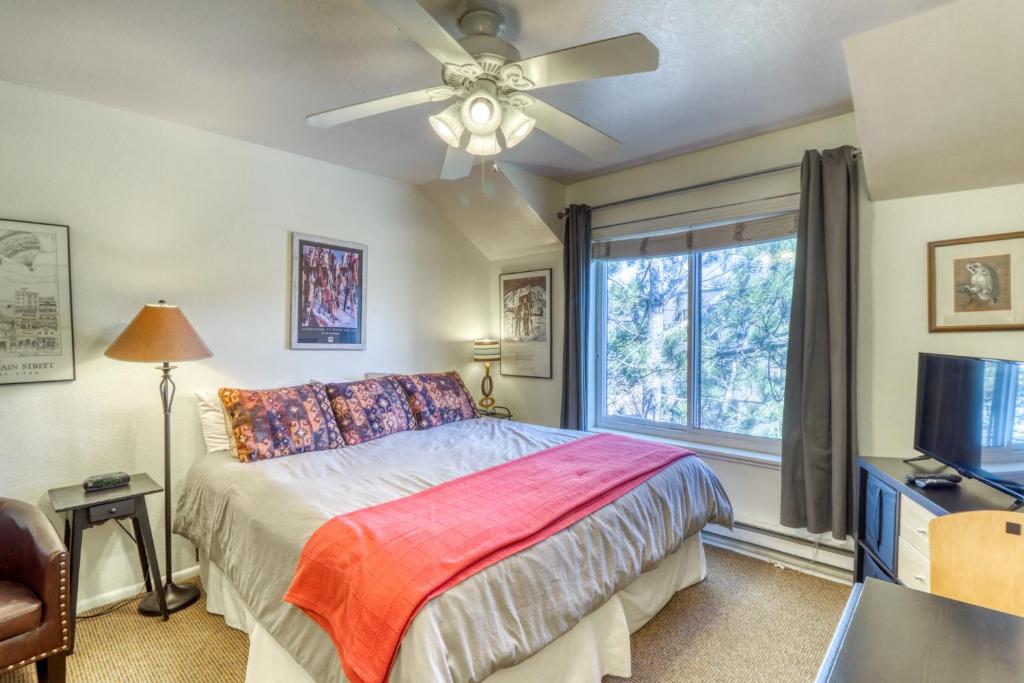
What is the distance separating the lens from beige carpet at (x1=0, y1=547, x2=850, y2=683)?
1873 millimetres

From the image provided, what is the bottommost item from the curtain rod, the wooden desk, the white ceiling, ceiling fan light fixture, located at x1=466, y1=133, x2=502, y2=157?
the wooden desk

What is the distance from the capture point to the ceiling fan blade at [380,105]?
1.70m

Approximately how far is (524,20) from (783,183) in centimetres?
189

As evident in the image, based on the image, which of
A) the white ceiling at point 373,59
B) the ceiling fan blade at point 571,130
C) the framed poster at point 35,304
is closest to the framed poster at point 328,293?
the white ceiling at point 373,59

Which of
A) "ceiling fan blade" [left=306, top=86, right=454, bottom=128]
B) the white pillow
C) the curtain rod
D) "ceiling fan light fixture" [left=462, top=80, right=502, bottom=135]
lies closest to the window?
the curtain rod

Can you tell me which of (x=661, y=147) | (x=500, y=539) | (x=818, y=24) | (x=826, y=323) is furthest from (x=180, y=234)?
(x=826, y=323)

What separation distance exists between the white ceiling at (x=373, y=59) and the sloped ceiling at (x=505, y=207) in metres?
0.76

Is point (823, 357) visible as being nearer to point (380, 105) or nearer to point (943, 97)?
point (943, 97)

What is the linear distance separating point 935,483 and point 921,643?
1357mm

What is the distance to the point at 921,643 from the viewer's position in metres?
0.89

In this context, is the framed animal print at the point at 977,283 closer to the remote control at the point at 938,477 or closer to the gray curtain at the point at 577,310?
the remote control at the point at 938,477

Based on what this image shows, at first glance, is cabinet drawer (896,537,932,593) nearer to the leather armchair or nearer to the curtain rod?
the curtain rod

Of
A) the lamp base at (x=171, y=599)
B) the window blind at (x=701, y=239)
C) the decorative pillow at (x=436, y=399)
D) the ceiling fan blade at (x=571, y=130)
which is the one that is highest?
the ceiling fan blade at (x=571, y=130)

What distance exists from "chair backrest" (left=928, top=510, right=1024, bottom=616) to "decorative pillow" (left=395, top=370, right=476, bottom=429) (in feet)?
8.28
